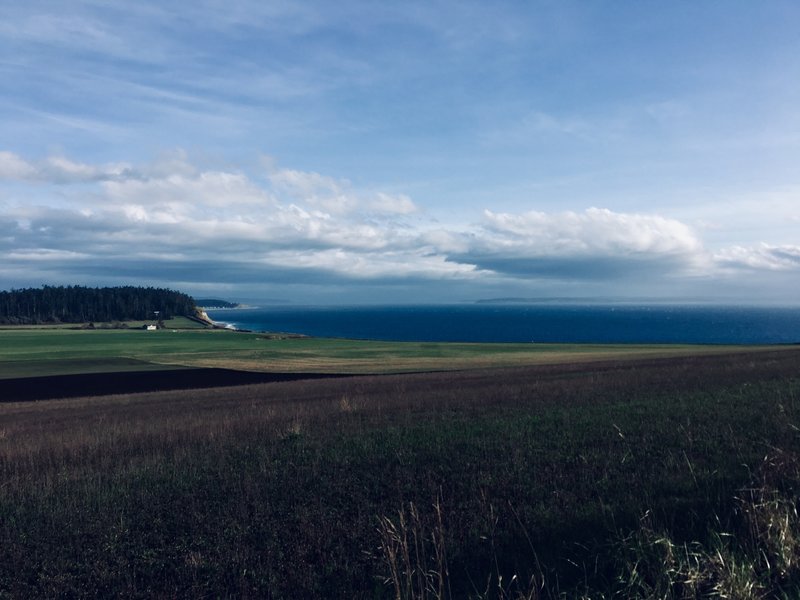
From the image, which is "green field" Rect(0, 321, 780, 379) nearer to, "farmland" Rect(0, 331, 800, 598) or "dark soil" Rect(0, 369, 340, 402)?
"dark soil" Rect(0, 369, 340, 402)

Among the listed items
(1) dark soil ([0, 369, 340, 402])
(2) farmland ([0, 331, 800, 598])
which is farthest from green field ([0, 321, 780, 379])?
(2) farmland ([0, 331, 800, 598])

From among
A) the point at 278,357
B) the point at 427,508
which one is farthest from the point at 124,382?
the point at 427,508

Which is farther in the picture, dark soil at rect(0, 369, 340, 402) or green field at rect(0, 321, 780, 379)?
green field at rect(0, 321, 780, 379)

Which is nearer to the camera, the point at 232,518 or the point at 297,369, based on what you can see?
the point at 232,518

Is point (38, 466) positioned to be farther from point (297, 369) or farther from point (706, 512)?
point (297, 369)

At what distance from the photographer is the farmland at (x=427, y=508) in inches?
237

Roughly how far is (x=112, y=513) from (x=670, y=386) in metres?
18.7

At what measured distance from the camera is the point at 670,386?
19688mm

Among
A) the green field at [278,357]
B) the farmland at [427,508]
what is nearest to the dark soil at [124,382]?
the green field at [278,357]

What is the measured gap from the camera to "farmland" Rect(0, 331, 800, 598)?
19.7 ft

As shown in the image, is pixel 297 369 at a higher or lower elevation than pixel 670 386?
lower

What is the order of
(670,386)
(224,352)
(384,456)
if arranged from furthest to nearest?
(224,352) < (670,386) < (384,456)

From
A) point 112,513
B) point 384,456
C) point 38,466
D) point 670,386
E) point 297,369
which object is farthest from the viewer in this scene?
point 297,369

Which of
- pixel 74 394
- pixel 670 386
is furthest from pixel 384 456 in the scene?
pixel 74 394
